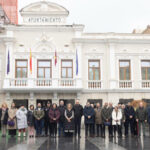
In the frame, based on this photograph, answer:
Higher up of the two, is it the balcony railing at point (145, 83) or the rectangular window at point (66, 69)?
the rectangular window at point (66, 69)

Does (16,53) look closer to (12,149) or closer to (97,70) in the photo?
(97,70)

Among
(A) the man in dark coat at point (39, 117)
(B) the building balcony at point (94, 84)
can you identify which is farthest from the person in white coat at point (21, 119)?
(B) the building balcony at point (94, 84)

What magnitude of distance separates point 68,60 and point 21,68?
4.15 m

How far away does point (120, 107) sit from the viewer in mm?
14109

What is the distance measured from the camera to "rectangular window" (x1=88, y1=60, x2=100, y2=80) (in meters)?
25.3

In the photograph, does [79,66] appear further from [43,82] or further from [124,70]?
[124,70]

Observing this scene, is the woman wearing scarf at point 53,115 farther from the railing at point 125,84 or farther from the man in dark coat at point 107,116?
the railing at point 125,84

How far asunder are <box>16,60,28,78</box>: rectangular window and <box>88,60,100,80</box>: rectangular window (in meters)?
5.58

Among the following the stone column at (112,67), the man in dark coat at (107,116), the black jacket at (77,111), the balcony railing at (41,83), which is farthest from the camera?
the stone column at (112,67)

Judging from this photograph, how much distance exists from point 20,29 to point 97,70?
7626 millimetres

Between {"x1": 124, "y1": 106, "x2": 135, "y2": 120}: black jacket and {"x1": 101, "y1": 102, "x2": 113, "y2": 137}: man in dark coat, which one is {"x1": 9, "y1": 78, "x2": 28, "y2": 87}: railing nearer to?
{"x1": 101, "y1": 102, "x2": 113, "y2": 137}: man in dark coat

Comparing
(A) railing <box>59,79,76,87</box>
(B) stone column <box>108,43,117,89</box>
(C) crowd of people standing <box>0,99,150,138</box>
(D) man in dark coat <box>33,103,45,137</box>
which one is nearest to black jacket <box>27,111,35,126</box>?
(C) crowd of people standing <box>0,99,150,138</box>

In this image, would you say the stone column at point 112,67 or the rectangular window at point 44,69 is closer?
the stone column at point 112,67

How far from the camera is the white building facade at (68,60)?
24500 millimetres
